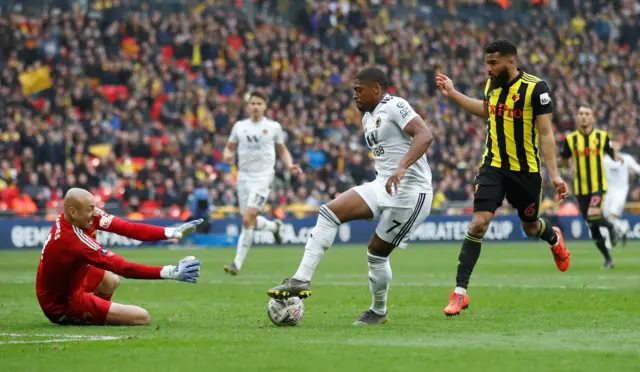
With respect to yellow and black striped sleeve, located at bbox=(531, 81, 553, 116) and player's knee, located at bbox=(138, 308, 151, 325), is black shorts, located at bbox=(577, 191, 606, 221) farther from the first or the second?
player's knee, located at bbox=(138, 308, 151, 325)

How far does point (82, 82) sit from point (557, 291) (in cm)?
2075

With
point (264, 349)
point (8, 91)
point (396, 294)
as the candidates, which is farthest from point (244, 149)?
point (8, 91)

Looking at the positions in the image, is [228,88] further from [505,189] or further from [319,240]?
[319,240]

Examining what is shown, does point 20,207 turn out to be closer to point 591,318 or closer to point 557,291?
point 557,291

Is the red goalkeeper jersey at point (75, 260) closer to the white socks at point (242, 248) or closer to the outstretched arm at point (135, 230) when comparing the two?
the outstretched arm at point (135, 230)

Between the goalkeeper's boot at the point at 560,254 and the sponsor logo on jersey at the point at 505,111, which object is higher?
the sponsor logo on jersey at the point at 505,111

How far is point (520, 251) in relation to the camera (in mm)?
25906

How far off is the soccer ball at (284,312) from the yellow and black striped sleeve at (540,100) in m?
3.22

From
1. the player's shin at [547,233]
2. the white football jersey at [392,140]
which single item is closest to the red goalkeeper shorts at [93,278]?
the white football jersey at [392,140]

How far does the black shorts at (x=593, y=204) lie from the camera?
731 inches

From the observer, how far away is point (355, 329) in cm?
941

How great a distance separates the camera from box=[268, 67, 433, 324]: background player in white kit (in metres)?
9.72

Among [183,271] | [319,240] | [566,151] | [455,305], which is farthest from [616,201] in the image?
[183,271]

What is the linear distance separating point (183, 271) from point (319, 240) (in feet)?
4.17
